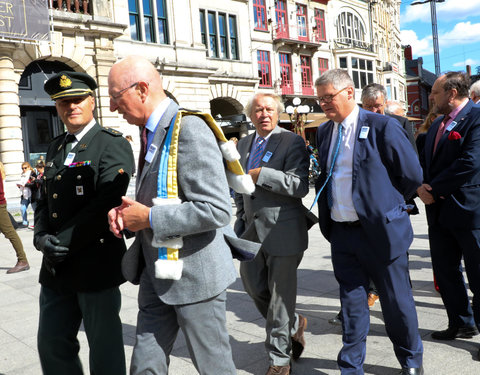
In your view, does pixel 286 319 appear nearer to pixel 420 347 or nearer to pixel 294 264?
pixel 294 264

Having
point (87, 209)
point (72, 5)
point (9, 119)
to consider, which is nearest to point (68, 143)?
point (87, 209)

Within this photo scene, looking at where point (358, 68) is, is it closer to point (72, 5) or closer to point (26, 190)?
point (72, 5)

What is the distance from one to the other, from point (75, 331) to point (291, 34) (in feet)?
98.3

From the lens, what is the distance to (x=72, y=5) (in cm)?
1708

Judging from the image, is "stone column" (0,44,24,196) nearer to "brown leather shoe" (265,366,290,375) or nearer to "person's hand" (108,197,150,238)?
"brown leather shoe" (265,366,290,375)

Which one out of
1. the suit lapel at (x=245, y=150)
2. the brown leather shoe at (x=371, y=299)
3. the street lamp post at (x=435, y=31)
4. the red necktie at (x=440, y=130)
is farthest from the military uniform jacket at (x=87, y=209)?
the street lamp post at (x=435, y=31)

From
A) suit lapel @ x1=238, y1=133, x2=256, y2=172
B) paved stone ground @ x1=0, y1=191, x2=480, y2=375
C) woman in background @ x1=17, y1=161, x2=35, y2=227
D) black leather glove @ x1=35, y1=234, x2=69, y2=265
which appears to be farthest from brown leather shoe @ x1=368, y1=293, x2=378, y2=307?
woman in background @ x1=17, y1=161, x2=35, y2=227

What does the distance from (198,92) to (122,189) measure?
793 inches

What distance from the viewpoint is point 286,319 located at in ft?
10.5

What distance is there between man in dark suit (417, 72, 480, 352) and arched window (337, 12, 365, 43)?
33.6m

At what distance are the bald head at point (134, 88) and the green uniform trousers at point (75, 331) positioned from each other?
41.1 inches

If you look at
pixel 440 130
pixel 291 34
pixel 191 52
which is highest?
pixel 291 34

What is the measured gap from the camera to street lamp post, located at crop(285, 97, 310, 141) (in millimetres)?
18788

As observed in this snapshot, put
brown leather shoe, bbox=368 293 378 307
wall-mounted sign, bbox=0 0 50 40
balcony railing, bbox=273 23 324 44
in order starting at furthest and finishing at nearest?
balcony railing, bbox=273 23 324 44 < wall-mounted sign, bbox=0 0 50 40 < brown leather shoe, bbox=368 293 378 307
